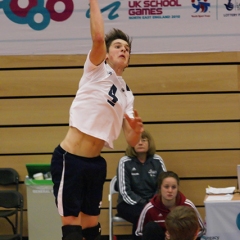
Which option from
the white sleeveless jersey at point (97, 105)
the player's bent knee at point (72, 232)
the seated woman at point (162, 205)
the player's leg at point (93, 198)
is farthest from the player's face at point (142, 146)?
the player's bent knee at point (72, 232)

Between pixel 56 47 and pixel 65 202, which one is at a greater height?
pixel 56 47

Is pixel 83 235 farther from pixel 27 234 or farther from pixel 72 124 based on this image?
pixel 27 234

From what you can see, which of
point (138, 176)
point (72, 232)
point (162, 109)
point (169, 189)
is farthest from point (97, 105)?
point (162, 109)

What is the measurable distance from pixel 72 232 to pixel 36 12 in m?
3.64

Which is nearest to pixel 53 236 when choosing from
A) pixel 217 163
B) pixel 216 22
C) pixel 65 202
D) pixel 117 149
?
pixel 117 149

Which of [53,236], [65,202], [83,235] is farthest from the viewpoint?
[53,236]

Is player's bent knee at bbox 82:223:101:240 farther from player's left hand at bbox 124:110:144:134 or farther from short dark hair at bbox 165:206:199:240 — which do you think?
short dark hair at bbox 165:206:199:240

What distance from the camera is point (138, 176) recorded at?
5922 mm

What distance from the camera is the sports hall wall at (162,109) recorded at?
21.0 ft

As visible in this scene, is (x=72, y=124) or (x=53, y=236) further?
(x=53, y=236)

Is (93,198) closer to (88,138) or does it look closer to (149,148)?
(88,138)

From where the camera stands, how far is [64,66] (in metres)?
6.43

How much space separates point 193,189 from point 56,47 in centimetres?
236

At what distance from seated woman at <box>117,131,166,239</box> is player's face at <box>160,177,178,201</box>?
18.0 inches
